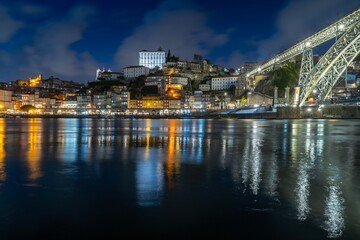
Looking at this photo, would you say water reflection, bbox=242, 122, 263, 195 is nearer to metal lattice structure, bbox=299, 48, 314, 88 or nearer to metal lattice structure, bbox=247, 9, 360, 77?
metal lattice structure, bbox=247, 9, 360, 77

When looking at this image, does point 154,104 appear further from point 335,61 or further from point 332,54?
point 335,61

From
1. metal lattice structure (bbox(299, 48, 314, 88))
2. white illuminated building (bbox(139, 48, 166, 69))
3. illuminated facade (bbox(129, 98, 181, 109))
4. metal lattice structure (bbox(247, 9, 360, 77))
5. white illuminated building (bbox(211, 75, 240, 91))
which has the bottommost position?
illuminated facade (bbox(129, 98, 181, 109))

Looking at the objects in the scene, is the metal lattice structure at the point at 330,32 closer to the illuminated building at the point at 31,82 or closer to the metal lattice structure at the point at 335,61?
the metal lattice structure at the point at 335,61

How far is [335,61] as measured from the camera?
40.0m

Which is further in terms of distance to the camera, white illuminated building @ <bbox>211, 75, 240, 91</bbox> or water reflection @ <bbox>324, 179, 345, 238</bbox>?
white illuminated building @ <bbox>211, 75, 240, 91</bbox>

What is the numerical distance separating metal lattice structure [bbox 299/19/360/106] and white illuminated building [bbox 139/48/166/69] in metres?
130

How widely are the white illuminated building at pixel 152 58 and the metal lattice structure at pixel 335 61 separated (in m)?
130

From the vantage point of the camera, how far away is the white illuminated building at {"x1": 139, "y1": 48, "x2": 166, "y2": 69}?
175 meters

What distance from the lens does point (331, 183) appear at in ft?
28.8

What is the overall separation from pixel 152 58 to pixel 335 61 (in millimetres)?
141362

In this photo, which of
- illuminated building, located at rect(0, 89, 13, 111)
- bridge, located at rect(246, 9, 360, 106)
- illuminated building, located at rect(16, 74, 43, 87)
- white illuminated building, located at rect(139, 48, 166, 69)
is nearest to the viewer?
bridge, located at rect(246, 9, 360, 106)

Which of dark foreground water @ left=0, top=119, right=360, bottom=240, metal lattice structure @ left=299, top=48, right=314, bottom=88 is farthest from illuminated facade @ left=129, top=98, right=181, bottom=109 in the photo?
dark foreground water @ left=0, top=119, right=360, bottom=240

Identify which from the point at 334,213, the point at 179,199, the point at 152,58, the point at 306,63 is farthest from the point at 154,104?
the point at 334,213

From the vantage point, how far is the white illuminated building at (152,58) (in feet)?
573
